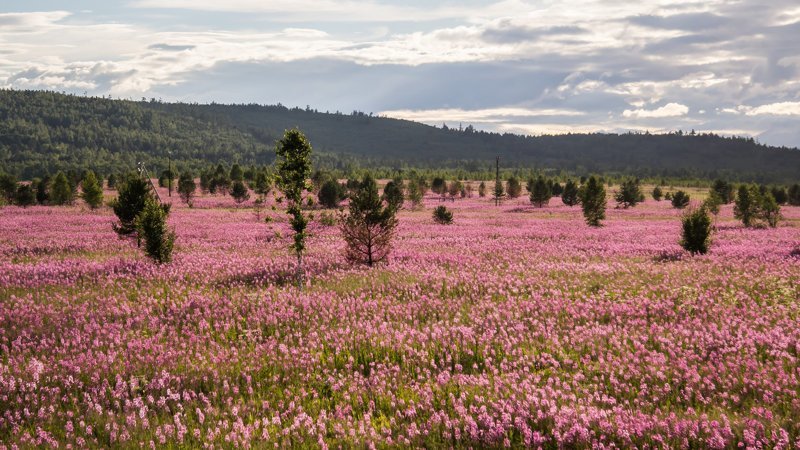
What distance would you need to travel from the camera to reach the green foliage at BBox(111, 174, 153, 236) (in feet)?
74.8

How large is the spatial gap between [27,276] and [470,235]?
765 inches

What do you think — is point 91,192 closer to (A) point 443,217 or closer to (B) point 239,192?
(B) point 239,192

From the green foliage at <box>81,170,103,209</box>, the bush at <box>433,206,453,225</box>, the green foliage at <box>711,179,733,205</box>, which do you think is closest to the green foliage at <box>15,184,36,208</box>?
the green foliage at <box>81,170,103,209</box>

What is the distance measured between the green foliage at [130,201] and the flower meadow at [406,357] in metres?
7.09

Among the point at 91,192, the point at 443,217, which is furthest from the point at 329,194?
the point at 443,217

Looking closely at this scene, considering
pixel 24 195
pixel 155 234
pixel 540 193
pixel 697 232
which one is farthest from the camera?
pixel 540 193

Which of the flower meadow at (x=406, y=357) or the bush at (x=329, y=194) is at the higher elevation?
the bush at (x=329, y=194)

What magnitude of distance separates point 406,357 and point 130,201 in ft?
62.9

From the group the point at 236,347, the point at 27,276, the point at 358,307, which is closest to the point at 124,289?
the point at 27,276

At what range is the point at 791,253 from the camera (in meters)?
19.0

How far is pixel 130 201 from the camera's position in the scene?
2303cm

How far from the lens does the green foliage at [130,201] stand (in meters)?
22.8

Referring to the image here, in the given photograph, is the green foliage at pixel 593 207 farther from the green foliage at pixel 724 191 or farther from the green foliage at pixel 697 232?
the green foliage at pixel 724 191

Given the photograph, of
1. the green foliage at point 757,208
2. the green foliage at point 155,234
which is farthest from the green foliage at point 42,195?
the green foliage at point 757,208
